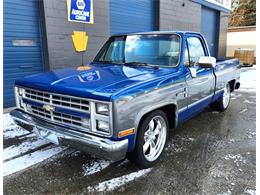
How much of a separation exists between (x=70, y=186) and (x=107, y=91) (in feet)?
4.04

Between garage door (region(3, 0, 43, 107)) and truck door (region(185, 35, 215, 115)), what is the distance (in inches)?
174

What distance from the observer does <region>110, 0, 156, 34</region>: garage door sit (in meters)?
8.52

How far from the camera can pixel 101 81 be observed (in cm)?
275

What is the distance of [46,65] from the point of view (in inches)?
263

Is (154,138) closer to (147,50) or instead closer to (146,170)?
(146,170)

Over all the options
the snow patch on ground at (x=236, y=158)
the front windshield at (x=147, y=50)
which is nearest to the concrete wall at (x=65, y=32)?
the front windshield at (x=147, y=50)

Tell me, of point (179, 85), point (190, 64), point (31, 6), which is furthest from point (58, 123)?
point (31, 6)

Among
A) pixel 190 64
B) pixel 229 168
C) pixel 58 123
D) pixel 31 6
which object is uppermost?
pixel 31 6

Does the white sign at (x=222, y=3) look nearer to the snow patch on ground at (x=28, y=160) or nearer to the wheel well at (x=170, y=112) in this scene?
the wheel well at (x=170, y=112)

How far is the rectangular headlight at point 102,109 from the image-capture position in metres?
2.38

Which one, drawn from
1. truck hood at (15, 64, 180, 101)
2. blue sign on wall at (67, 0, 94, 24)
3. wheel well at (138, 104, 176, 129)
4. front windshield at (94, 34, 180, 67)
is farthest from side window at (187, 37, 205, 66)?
blue sign on wall at (67, 0, 94, 24)

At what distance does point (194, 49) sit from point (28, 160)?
10.7 feet

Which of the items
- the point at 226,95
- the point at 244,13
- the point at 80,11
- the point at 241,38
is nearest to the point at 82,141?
the point at 226,95
